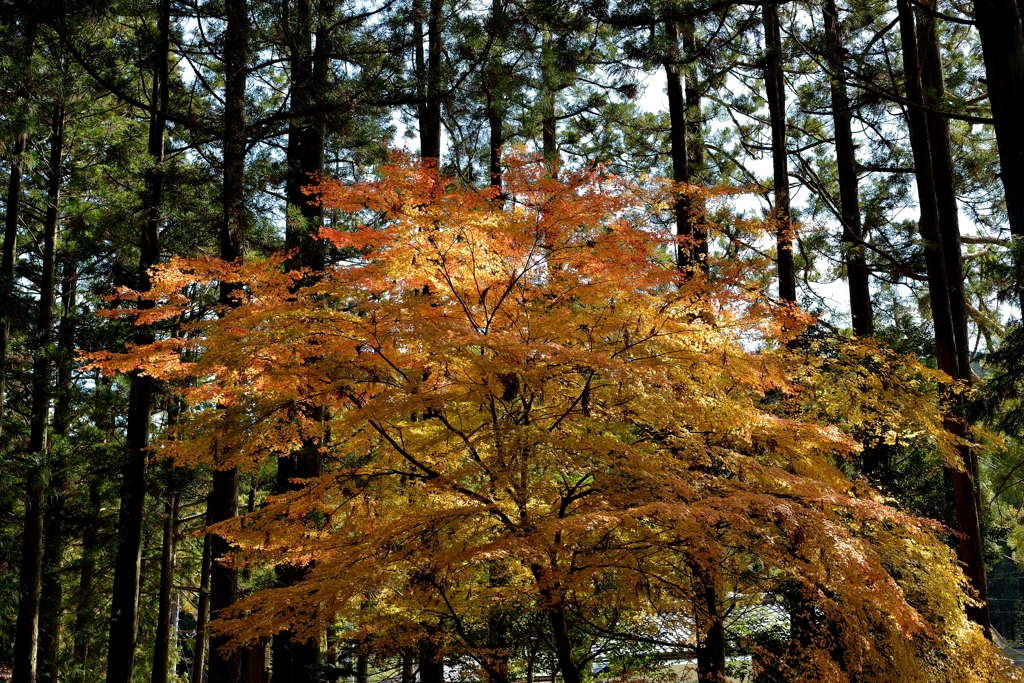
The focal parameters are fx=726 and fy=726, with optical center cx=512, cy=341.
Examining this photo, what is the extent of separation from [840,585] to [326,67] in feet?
30.7

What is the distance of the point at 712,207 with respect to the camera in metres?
8.63

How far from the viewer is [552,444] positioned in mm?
4656

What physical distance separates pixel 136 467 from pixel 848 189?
1104 centimetres

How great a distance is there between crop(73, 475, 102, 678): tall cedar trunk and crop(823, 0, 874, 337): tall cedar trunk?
11401 millimetres

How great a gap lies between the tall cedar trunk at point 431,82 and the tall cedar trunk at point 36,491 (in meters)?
5.38

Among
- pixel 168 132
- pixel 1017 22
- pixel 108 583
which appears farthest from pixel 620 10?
pixel 108 583

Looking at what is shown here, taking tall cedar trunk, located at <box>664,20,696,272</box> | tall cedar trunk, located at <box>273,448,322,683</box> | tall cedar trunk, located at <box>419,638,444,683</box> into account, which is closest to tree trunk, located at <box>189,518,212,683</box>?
tall cedar trunk, located at <box>273,448,322,683</box>

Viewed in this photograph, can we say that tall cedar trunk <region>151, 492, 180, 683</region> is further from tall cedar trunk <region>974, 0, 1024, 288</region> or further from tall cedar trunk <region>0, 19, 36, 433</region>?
tall cedar trunk <region>974, 0, 1024, 288</region>

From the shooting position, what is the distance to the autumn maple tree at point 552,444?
4.54 metres

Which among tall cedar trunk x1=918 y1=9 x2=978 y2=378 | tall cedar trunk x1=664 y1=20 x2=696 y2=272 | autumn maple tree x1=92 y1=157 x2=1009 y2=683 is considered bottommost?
autumn maple tree x1=92 y1=157 x2=1009 y2=683

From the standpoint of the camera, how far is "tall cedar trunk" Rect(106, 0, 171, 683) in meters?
9.50

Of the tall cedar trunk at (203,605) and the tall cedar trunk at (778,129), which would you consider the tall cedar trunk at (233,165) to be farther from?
the tall cedar trunk at (778,129)

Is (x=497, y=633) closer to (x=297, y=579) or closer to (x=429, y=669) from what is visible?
(x=429, y=669)

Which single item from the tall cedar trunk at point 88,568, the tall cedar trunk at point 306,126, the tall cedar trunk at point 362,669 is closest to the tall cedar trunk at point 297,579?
the tall cedar trunk at point 362,669
